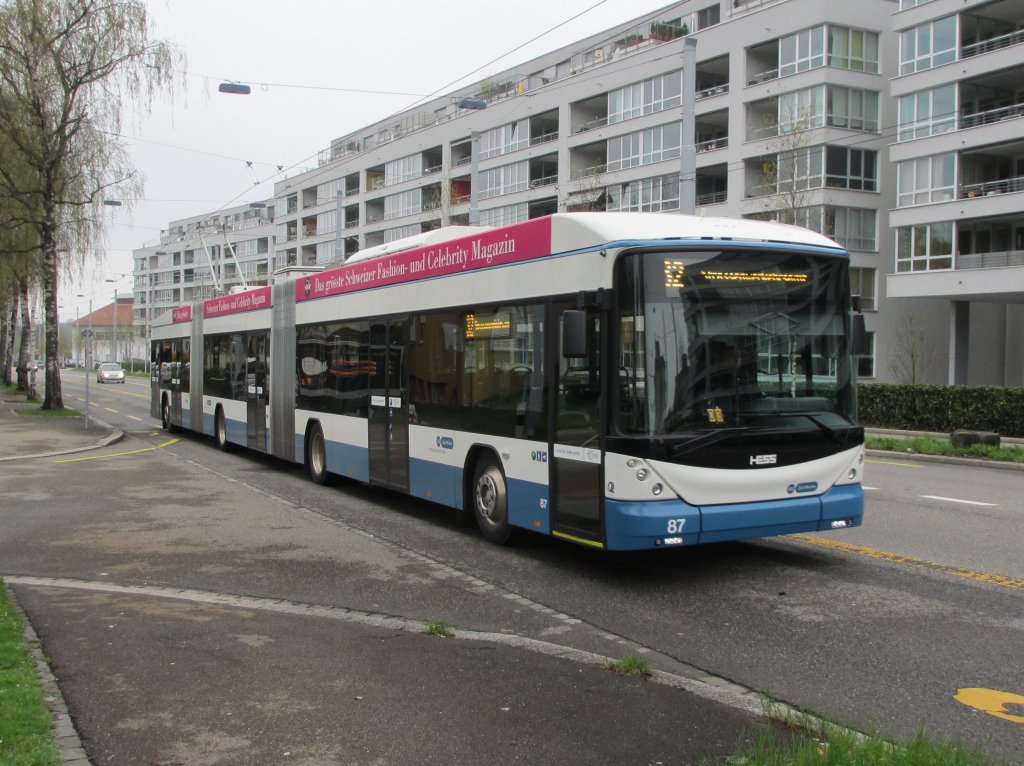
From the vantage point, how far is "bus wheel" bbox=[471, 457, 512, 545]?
9.09 m

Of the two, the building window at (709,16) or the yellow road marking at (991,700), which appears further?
the building window at (709,16)

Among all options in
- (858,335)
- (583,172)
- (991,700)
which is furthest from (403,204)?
(991,700)

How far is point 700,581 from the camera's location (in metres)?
7.84

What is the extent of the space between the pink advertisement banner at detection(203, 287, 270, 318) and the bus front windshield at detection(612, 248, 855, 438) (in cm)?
1068

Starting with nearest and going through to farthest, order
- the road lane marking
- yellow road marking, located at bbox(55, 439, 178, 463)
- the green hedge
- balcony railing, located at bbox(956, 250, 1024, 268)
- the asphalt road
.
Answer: the asphalt road < the road lane marking < yellow road marking, located at bbox(55, 439, 178, 463) < the green hedge < balcony railing, located at bbox(956, 250, 1024, 268)

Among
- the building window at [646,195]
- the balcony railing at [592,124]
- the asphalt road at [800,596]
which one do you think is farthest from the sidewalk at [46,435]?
the balcony railing at [592,124]

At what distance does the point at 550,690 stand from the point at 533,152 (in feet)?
186

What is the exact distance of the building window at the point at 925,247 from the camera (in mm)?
40188

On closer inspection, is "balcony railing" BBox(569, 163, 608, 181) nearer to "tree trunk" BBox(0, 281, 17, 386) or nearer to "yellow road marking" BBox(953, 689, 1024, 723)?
"tree trunk" BBox(0, 281, 17, 386)

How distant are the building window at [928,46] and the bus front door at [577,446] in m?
38.9

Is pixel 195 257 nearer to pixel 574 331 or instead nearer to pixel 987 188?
pixel 987 188

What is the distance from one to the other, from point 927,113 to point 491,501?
38683mm

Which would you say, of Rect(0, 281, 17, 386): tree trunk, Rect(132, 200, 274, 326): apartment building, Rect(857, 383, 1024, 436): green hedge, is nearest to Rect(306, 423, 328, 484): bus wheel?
Rect(857, 383, 1024, 436): green hedge

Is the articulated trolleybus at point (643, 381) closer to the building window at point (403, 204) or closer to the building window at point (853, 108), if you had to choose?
the building window at point (853, 108)
